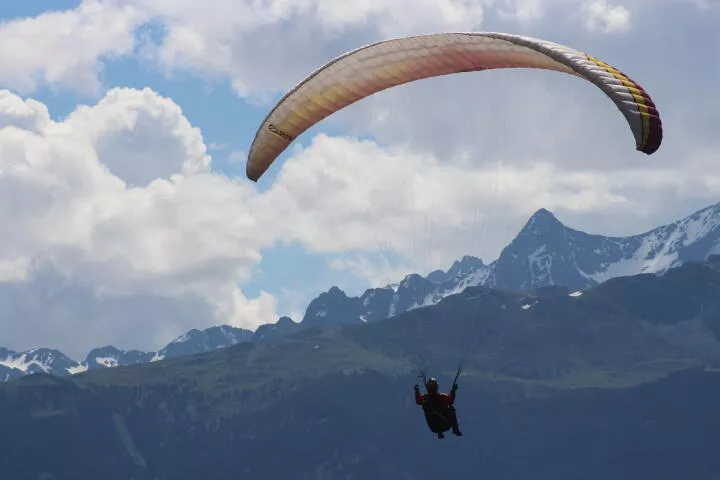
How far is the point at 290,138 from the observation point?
202ft

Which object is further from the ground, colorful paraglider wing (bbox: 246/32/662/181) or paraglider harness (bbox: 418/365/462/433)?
colorful paraglider wing (bbox: 246/32/662/181)

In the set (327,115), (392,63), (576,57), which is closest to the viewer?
(576,57)

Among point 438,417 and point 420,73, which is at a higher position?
point 420,73

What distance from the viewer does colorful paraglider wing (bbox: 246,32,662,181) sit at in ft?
147

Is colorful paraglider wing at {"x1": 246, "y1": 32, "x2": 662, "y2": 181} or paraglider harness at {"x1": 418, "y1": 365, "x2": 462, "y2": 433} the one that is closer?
colorful paraglider wing at {"x1": 246, "y1": 32, "x2": 662, "y2": 181}

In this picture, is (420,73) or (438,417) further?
(420,73)

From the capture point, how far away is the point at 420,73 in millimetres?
57781

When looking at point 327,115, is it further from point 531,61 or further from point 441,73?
point 531,61

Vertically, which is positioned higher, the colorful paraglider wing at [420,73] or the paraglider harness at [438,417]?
the colorful paraglider wing at [420,73]

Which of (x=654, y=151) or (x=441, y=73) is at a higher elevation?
(x=441, y=73)

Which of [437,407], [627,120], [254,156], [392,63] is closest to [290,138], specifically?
[254,156]

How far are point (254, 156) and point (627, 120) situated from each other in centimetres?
2311

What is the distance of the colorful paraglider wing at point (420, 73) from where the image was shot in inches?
1758

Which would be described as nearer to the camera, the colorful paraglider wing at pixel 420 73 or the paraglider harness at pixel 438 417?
the colorful paraglider wing at pixel 420 73
